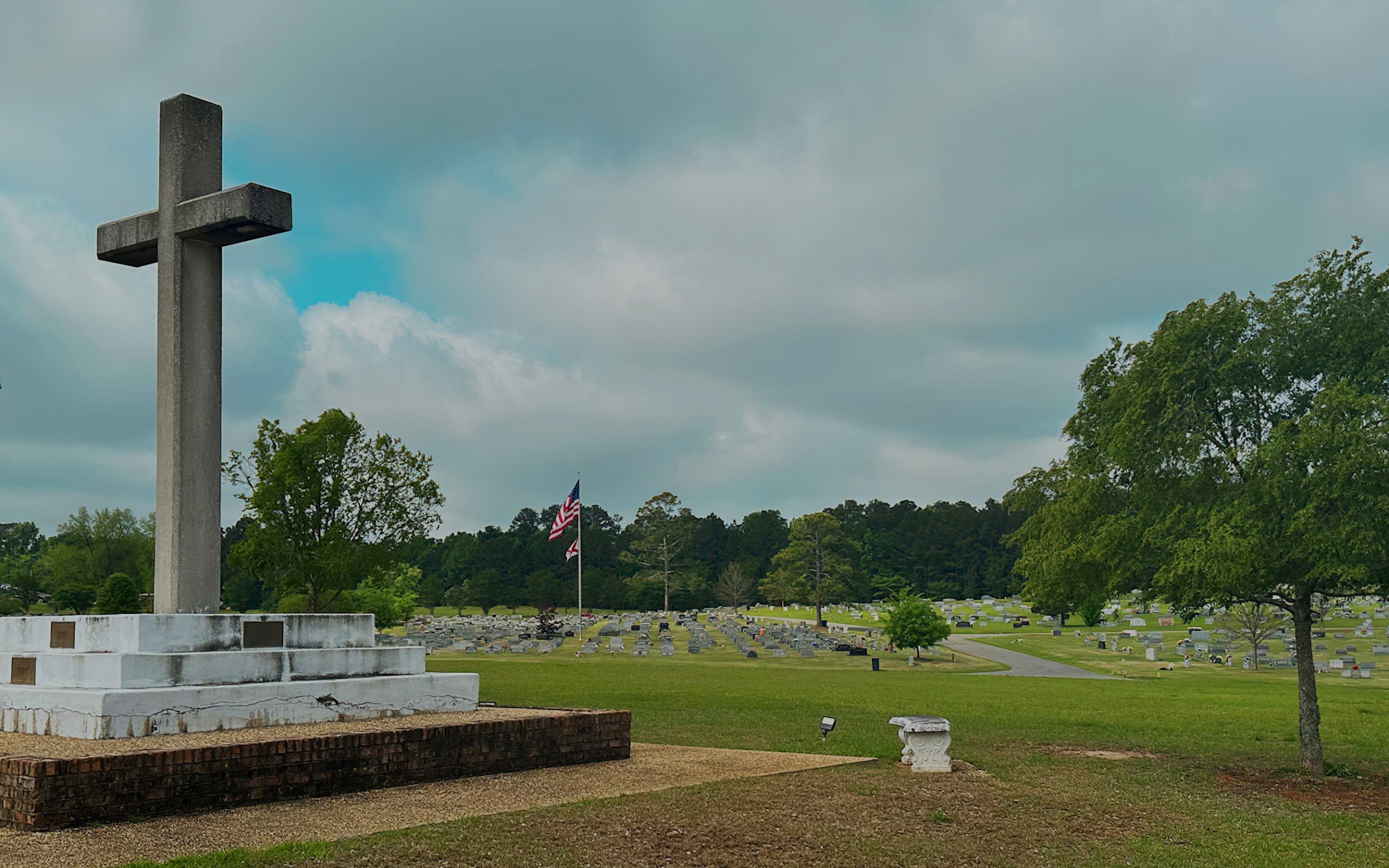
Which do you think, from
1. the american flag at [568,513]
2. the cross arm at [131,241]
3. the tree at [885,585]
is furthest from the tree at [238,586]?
the cross arm at [131,241]

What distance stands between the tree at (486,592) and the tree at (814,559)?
23898 mm

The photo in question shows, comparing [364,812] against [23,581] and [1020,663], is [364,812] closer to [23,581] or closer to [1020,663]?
[1020,663]

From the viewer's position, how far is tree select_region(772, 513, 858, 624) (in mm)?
85125

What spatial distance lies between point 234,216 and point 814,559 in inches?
3068

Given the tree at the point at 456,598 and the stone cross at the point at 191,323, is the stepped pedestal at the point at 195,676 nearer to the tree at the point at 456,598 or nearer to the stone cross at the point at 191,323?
the stone cross at the point at 191,323

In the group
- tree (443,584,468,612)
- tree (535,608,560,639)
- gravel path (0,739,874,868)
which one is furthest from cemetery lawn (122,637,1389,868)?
tree (443,584,468,612)

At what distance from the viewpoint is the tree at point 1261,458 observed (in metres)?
11.8

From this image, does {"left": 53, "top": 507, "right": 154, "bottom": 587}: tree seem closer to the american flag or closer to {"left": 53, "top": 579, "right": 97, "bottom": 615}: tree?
Answer: {"left": 53, "top": 579, "right": 97, "bottom": 615}: tree

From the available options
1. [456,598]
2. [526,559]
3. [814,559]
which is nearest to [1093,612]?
[814,559]

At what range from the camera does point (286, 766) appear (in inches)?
347

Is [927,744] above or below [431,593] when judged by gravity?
above

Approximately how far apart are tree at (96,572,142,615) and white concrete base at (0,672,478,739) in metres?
22.6

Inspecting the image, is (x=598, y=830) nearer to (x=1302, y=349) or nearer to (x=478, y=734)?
(x=478, y=734)

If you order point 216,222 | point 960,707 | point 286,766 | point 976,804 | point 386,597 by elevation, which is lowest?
point 960,707
